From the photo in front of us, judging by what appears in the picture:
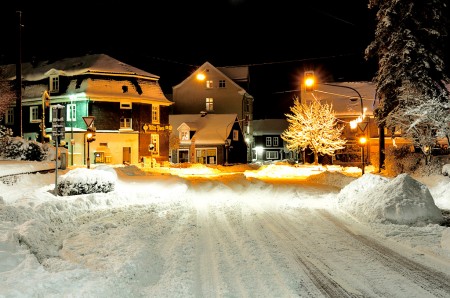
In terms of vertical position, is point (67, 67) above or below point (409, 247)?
above

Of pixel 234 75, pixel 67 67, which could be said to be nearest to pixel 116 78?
pixel 67 67

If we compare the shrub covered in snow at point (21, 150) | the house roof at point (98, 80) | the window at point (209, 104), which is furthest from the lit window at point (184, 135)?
the shrub covered in snow at point (21, 150)

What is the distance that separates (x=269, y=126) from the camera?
77875 mm

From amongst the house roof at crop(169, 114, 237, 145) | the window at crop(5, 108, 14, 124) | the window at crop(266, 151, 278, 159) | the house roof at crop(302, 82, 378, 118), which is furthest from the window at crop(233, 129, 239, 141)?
the window at crop(5, 108, 14, 124)

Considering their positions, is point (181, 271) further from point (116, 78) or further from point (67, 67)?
point (67, 67)

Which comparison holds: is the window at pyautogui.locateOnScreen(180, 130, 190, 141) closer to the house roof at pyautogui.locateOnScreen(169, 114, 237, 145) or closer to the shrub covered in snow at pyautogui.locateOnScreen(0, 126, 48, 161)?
the house roof at pyautogui.locateOnScreen(169, 114, 237, 145)

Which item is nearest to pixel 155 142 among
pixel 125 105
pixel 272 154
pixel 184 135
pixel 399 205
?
pixel 184 135

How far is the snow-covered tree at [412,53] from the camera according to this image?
28.4 meters

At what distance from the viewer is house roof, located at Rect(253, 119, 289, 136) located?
77000mm

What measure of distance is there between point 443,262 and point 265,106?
7540cm

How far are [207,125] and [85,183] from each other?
1703 inches

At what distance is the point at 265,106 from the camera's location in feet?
273

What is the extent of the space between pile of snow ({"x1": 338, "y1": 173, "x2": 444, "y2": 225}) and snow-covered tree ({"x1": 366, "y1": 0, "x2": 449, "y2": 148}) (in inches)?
578

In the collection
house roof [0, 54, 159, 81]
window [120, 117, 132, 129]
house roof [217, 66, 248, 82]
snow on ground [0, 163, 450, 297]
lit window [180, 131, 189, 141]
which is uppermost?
house roof [217, 66, 248, 82]
